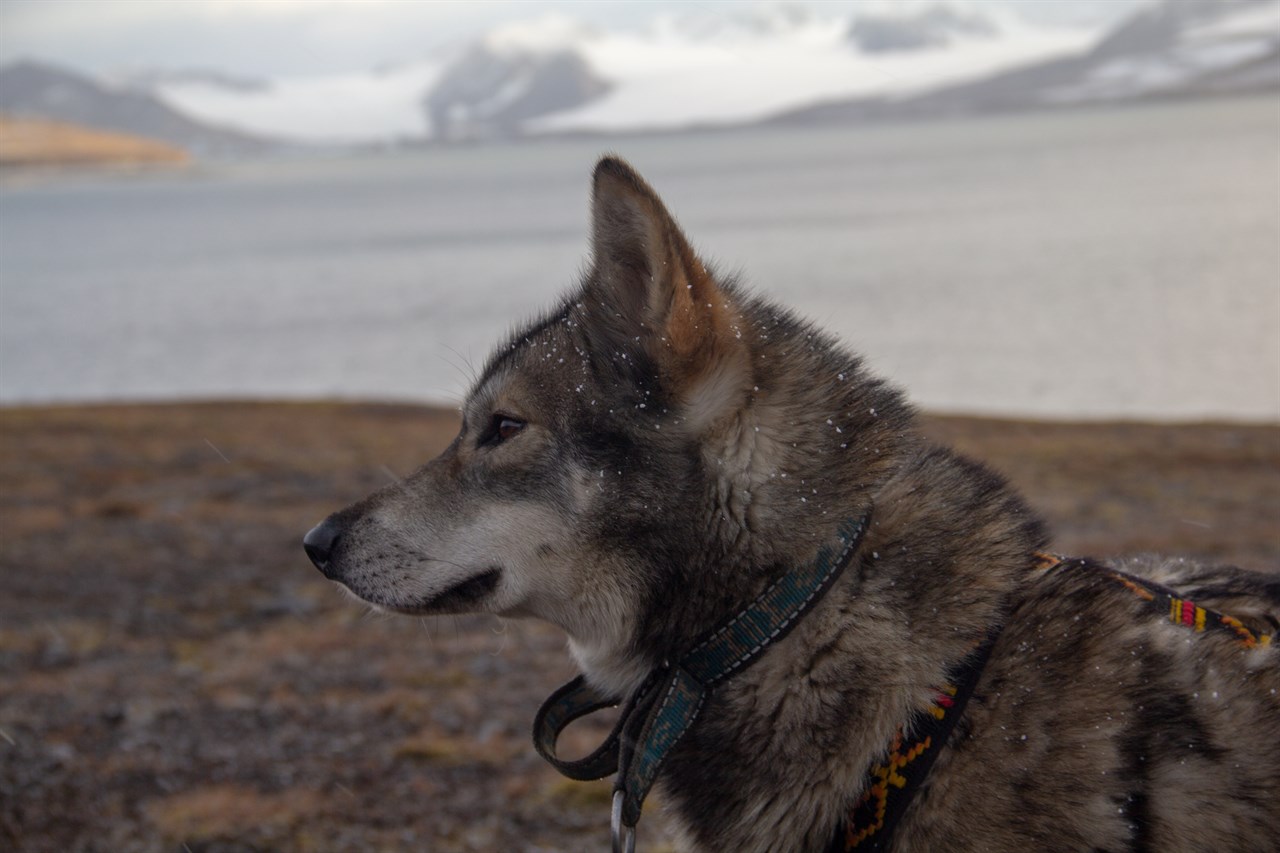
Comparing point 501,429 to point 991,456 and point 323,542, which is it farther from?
point 991,456

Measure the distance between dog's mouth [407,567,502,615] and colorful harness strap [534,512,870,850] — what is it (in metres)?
0.68

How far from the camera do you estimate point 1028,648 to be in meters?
3.37

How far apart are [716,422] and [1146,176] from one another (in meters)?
105

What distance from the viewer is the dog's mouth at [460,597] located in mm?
3969

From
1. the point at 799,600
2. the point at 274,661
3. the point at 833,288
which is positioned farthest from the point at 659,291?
the point at 833,288

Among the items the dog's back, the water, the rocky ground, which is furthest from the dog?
the rocky ground

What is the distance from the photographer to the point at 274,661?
10156 mm

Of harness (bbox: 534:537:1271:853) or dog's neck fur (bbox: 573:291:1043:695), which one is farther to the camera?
dog's neck fur (bbox: 573:291:1043:695)

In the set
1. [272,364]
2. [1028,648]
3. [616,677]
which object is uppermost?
[1028,648]

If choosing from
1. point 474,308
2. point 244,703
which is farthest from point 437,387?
point 244,703

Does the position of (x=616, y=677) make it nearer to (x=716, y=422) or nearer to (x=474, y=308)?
(x=716, y=422)

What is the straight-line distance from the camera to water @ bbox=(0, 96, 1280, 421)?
3278 centimetres

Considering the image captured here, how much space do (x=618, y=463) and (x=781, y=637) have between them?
77 cm

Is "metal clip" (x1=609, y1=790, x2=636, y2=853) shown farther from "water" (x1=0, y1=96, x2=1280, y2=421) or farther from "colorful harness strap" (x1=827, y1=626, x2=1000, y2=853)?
"water" (x1=0, y1=96, x2=1280, y2=421)
